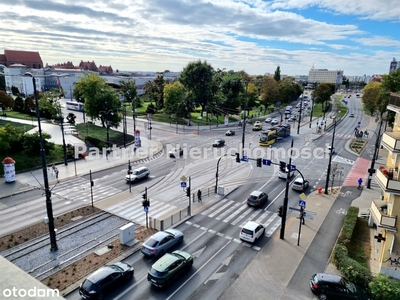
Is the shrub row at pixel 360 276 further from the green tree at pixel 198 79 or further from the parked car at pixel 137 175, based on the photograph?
the green tree at pixel 198 79

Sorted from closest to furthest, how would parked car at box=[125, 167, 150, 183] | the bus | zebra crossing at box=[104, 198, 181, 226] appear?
zebra crossing at box=[104, 198, 181, 226] < parked car at box=[125, 167, 150, 183] < the bus

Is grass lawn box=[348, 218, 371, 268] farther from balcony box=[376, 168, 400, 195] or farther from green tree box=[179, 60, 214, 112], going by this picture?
green tree box=[179, 60, 214, 112]

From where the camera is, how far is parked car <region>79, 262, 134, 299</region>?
15.4 meters

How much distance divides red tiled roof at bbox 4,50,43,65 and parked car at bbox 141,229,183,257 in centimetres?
16892

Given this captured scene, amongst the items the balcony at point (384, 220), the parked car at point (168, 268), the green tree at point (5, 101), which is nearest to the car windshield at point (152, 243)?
the parked car at point (168, 268)

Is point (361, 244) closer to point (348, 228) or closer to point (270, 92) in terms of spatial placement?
point (348, 228)

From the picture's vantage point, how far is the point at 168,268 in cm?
1689

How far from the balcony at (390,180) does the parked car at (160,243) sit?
1411cm

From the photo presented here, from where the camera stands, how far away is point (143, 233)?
22719 mm

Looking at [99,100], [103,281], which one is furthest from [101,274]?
[99,100]

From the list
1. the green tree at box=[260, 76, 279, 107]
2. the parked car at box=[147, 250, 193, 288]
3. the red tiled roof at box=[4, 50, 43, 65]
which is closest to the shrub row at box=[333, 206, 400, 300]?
the parked car at box=[147, 250, 193, 288]

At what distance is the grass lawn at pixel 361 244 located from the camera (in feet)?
67.3

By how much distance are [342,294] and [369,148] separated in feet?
145

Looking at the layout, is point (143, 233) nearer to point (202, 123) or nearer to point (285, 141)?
point (285, 141)
